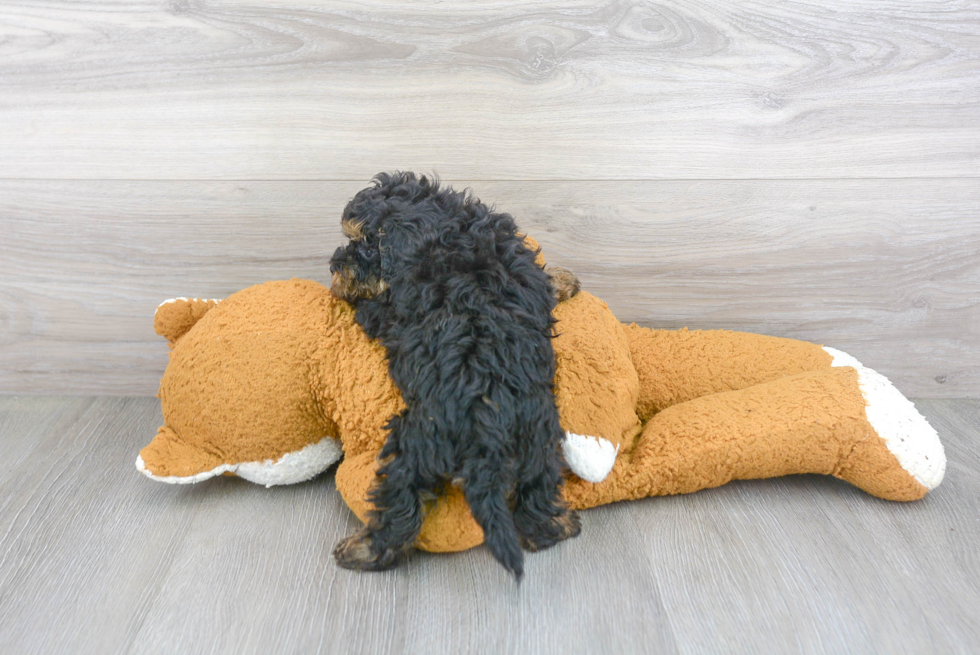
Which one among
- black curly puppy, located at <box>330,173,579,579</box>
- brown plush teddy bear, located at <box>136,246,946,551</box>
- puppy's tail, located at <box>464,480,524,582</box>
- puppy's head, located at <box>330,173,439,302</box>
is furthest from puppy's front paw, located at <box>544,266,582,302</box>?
puppy's tail, located at <box>464,480,524,582</box>

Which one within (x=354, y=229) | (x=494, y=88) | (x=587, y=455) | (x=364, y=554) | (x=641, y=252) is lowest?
(x=364, y=554)

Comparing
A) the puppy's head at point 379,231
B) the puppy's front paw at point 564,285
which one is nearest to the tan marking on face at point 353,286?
the puppy's head at point 379,231

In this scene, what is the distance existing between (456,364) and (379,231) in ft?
0.74

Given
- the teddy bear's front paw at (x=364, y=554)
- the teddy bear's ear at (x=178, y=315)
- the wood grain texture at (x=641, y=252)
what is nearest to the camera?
the teddy bear's front paw at (x=364, y=554)

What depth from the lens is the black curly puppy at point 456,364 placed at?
805mm

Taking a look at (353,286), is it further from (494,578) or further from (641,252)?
(641,252)

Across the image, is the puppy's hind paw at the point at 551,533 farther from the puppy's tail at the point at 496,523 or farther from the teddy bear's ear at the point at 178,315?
the teddy bear's ear at the point at 178,315

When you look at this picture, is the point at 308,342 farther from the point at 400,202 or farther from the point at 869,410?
the point at 869,410

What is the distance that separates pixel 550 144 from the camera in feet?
4.00

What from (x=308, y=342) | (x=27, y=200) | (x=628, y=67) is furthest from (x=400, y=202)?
(x=27, y=200)

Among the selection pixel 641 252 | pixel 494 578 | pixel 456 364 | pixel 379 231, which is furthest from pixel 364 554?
pixel 641 252

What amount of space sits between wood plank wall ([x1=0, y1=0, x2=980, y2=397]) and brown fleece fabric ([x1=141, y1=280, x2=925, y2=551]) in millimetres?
270

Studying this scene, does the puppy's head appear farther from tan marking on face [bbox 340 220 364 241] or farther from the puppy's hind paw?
the puppy's hind paw

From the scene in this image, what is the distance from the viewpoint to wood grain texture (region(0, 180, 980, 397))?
1251 millimetres
